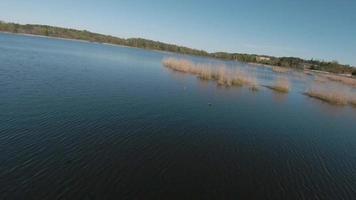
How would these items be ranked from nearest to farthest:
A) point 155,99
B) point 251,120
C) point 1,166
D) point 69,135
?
point 1,166 → point 69,135 → point 251,120 → point 155,99

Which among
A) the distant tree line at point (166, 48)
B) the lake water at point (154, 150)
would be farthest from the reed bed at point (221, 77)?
the distant tree line at point (166, 48)

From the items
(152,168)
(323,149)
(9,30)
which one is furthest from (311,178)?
(9,30)

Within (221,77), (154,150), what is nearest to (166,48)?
(221,77)

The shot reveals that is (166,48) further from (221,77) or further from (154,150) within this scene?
(154,150)

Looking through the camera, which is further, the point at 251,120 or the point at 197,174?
the point at 251,120

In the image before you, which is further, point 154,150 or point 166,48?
point 166,48

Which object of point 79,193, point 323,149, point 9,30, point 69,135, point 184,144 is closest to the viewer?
point 79,193

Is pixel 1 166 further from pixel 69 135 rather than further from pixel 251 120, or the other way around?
pixel 251 120

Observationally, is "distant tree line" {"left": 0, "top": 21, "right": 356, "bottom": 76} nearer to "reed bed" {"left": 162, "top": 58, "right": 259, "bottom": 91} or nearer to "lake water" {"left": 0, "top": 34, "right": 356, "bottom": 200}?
"reed bed" {"left": 162, "top": 58, "right": 259, "bottom": 91}
